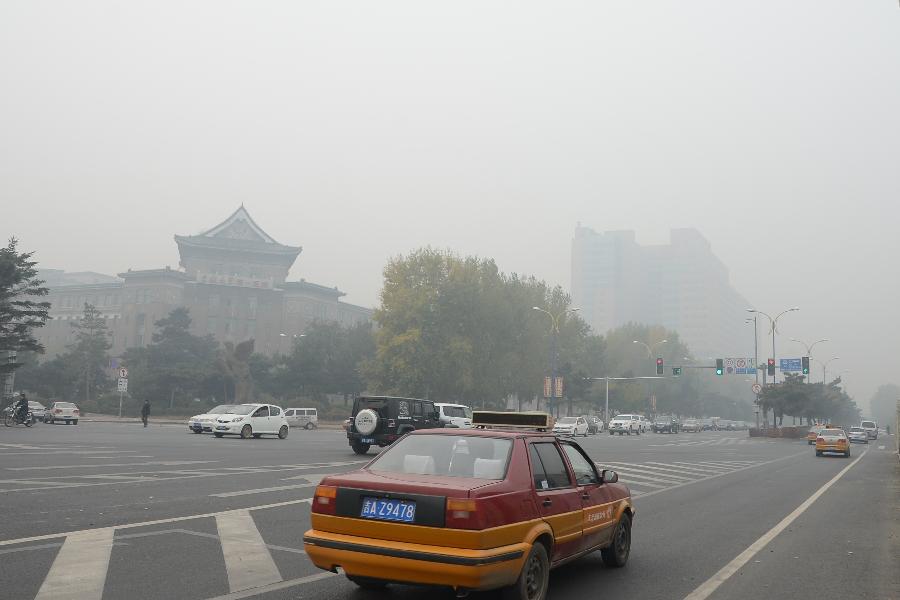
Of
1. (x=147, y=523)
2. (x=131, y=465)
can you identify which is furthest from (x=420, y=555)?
(x=131, y=465)

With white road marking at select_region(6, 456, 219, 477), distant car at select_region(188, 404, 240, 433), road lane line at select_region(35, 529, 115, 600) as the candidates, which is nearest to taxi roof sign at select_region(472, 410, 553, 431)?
road lane line at select_region(35, 529, 115, 600)

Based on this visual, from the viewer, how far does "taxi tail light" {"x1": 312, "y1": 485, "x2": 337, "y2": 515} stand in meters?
6.18

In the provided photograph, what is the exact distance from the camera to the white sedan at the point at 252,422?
111 feet

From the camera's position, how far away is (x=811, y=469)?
27.1 metres

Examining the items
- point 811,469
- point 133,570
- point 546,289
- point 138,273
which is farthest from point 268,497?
point 138,273

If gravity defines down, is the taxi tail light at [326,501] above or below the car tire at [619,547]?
above

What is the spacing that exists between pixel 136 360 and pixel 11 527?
253 ft

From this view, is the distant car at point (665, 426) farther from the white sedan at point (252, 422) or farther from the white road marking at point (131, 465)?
the white road marking at point (131, 465)

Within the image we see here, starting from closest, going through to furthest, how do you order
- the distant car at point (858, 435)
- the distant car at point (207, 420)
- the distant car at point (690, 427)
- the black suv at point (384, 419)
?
the black suv at point (384, 419), the distant car at point (207, 420), the distant car at point (858, 435), the distant car at point (690, 427)

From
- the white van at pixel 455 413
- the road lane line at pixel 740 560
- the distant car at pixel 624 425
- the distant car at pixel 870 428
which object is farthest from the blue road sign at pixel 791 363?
the road lane line at pixel 740 560

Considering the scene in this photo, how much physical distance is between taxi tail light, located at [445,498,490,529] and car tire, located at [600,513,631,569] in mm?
2999

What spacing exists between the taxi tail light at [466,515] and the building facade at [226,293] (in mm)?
114583

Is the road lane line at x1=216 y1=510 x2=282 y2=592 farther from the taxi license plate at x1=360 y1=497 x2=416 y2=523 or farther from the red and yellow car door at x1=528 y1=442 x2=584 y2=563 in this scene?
the red and yellow car door at x1=528 y1=442 x2=584 y2=563

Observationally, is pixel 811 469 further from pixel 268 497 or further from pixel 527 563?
pixel 527 563
